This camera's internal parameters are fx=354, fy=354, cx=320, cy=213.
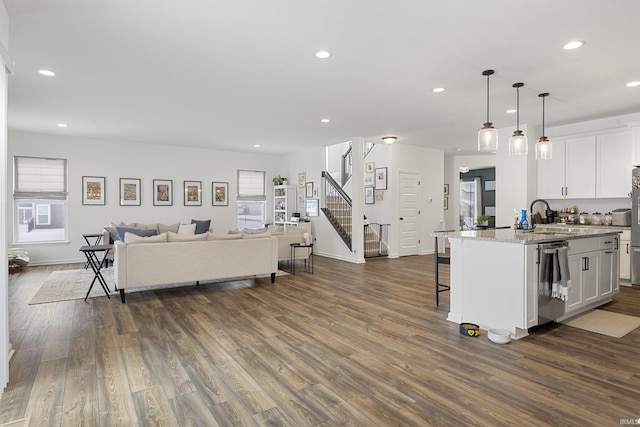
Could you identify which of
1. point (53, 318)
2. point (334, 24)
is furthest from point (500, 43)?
point (53, 318)

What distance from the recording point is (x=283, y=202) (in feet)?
33.7

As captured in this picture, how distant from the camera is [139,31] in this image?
10.2ft

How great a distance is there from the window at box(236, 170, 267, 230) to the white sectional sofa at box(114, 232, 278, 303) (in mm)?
4645

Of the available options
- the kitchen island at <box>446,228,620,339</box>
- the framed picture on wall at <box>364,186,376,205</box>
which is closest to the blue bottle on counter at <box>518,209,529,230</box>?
the kitchen island at <box>446,228,620,339</box>

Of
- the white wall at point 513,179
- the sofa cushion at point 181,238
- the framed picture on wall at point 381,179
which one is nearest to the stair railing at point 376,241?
the framed picture on wall at point 381,179

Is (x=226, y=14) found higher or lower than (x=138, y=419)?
higher

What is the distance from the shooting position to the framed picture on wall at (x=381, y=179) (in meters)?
8.73

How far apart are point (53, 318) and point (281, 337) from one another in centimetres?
270

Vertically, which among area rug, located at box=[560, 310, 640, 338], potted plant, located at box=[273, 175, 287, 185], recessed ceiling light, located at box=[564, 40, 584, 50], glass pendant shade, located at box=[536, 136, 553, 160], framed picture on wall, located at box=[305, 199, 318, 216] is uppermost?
recessed ceiling light, located at box=[564, 40, 584, 50]

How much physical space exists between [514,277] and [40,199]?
29.8 ft

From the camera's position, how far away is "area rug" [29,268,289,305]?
4910mm

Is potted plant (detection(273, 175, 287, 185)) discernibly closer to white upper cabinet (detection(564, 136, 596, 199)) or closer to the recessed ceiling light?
white upper cabinet (detection(564, 136, 596, 199))

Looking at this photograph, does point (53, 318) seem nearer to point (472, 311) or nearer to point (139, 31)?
point (139, 31)

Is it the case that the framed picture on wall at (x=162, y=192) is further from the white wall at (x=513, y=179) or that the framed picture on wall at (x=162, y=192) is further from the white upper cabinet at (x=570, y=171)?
the white upper cabinet at (x=570, y=171)
